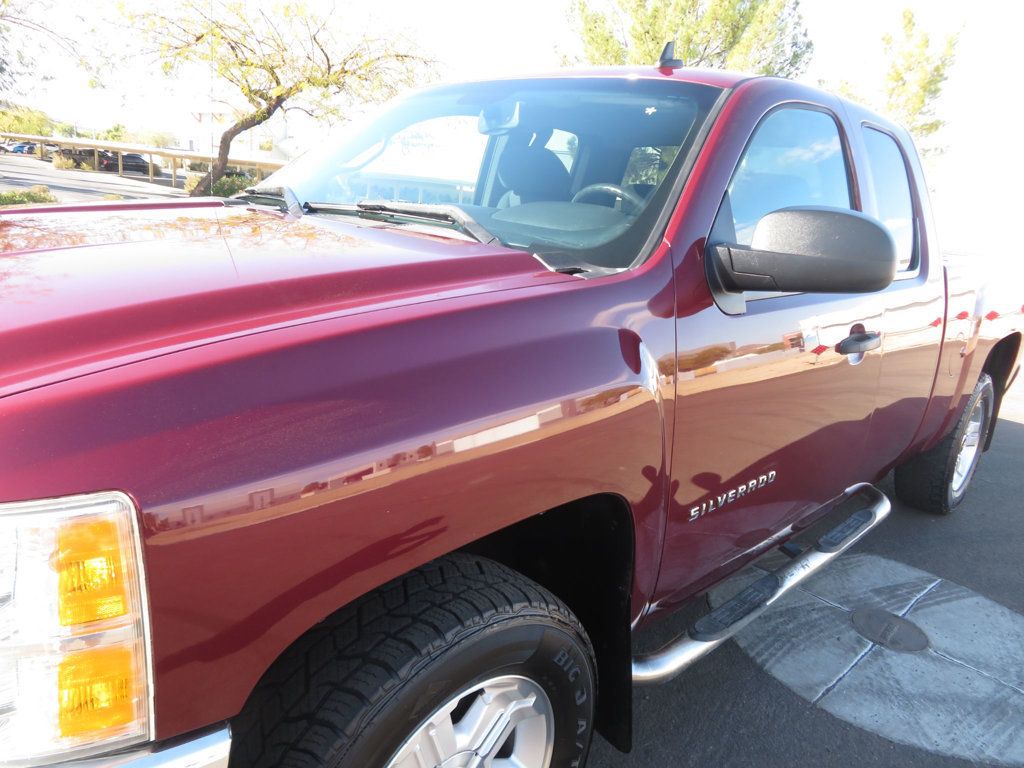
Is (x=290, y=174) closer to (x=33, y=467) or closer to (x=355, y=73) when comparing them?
(x=33, y=467)

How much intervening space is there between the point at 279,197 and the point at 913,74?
81.5 ft

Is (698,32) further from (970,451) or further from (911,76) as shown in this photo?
(970,451)

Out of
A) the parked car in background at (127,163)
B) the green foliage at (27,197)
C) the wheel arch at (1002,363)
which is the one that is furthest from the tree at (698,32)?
the parked car in background at (127,163)

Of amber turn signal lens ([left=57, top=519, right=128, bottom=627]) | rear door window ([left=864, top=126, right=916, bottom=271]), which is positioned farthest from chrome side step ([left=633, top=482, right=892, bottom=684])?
amber turn signal lens ([left=57, top=519, right=128, bottom=627])

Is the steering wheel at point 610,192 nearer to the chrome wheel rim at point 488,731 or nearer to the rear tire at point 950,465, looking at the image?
the chrome wheel rim at point 488,731

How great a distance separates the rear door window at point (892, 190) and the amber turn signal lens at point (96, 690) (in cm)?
265

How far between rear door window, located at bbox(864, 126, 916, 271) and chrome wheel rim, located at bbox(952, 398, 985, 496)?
1.51 meters

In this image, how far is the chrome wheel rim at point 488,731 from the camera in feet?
4.70

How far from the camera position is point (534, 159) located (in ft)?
7.58

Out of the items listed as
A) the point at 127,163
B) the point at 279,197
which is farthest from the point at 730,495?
the point at 127,163

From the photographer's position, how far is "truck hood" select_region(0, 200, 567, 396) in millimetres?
1200

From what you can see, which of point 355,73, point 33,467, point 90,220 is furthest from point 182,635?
point 355,73

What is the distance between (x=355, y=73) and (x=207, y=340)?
17.6m

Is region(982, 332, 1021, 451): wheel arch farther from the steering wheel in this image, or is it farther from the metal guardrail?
the metal guardrail
